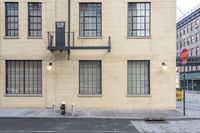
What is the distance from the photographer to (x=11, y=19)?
23.3 meters

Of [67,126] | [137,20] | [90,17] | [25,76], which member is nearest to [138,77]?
[137,20]

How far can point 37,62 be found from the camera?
23.2 metres

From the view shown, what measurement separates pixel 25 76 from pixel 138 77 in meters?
7.54

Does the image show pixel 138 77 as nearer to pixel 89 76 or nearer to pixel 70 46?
pixel 89 76

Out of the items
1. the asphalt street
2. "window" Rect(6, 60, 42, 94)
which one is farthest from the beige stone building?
the asphalt street

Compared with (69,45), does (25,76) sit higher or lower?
lower

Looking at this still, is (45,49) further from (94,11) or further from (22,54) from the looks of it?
(94,11)

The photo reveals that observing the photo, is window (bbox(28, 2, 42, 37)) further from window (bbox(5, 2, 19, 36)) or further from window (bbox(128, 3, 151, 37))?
window (bbox(128, 3, 151, 37))

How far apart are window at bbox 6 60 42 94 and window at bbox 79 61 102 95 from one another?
2742mm

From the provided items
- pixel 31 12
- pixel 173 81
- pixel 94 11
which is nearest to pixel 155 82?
pixel 173 81

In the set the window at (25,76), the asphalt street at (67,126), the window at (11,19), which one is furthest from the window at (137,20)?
the asphalt street at (67,126)

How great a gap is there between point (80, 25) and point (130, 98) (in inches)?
232

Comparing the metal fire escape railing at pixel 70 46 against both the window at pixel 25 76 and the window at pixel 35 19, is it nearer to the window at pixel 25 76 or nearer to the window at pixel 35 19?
the window at pixel 35 19

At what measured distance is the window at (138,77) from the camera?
76.5 ft
